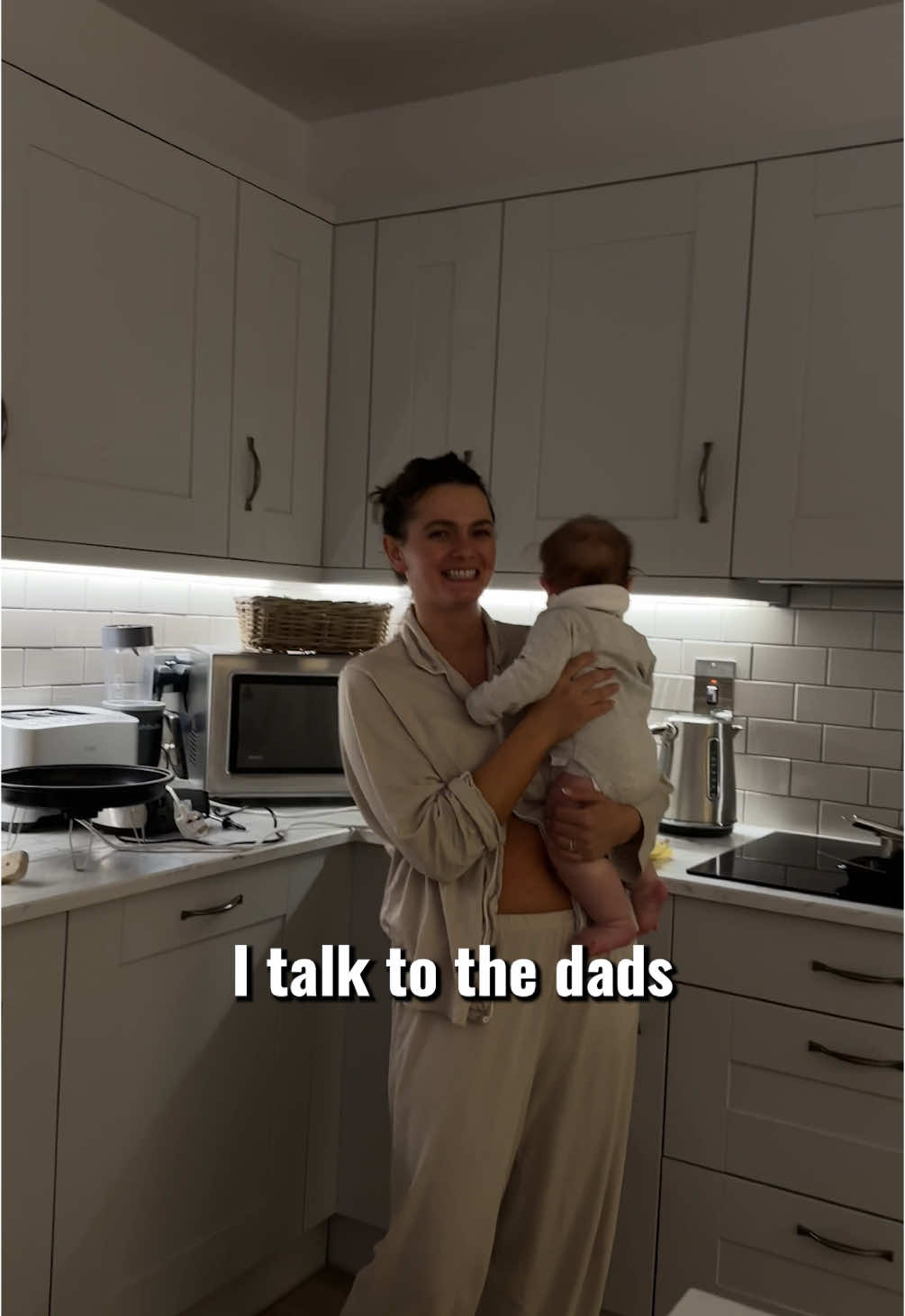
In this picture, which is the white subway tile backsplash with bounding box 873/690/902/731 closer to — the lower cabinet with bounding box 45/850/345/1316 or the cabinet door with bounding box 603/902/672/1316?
the cabinet door with bounding box 603/902/672/1316

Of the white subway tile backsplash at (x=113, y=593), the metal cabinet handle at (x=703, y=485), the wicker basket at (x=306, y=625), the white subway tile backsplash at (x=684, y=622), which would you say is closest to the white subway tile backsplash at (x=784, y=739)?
the white subway tile backsplash at (x=684, y=622)

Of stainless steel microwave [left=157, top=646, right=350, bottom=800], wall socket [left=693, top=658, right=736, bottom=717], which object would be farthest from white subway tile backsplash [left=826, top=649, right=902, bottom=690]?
stainless steel microwave [left=157, top=646, right=350, bottom=800]

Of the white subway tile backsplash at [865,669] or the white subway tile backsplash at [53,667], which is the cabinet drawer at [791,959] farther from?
the white subway tile backsplash at [53,667]

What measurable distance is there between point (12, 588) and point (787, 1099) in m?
1.82

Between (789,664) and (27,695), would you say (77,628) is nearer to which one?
(27,695)

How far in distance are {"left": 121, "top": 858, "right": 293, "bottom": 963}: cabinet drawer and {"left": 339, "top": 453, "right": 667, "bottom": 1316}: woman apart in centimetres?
40

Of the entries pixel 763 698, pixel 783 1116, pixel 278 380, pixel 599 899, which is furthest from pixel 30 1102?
pixel 763 698

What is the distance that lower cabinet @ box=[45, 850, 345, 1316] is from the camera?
76.7 inches

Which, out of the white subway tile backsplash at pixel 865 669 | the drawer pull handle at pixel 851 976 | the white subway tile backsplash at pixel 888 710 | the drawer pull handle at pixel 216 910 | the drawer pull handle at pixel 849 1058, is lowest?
the drawer pull handle at pixel 849 1058

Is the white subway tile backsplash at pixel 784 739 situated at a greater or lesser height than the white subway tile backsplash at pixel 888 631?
lesser

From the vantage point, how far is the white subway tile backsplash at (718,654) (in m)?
2.82

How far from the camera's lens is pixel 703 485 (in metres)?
2.50

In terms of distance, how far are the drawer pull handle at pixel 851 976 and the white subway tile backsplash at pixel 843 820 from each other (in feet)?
2.05

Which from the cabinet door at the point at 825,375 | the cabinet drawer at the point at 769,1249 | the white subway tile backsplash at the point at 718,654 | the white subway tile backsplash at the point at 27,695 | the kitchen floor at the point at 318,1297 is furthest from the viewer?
the white subway tile backsplash at the point at 718,654
